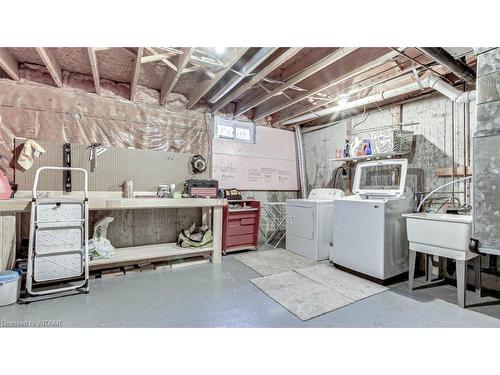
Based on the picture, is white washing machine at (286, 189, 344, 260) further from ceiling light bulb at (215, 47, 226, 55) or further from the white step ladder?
the white step ladder

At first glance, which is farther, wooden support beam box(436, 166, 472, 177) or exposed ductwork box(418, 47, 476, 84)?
wooden support beam box(436, 166, 472, 177)

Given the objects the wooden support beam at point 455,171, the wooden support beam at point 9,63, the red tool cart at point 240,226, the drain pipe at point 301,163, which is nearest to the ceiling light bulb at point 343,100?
the drain pipe at point 301,163

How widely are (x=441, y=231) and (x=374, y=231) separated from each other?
581mm

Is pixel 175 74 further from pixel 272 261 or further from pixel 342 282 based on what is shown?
pixel 342 282

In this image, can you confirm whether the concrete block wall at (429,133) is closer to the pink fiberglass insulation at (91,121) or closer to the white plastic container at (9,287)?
the pink fiberglass insulation at (91,121)

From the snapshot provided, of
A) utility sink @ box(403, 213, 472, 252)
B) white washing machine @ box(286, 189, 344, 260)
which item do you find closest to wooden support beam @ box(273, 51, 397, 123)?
white washing machine @ box(286, 189, 344, 260)

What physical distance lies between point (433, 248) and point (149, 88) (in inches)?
165

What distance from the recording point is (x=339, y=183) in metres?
4.20

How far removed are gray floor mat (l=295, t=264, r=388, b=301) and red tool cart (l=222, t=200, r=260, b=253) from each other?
3.77ft

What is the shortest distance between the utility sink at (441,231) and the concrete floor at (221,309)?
21.3 inches

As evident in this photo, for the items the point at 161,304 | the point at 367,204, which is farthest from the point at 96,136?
the point at 367,204

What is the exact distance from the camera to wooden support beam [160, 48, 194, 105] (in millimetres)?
2281

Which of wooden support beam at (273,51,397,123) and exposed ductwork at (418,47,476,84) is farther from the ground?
wooden support beam at (273,51,397,123)

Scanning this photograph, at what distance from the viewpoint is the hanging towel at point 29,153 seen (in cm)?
274
